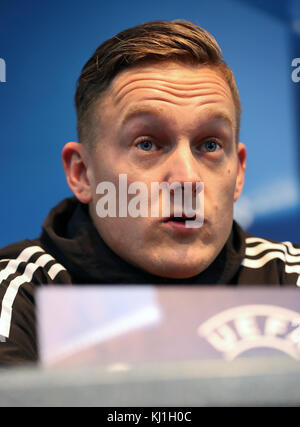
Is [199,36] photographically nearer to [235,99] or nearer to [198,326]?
[235,99]

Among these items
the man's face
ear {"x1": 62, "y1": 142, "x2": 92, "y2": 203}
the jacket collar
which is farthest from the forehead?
the jacket collar

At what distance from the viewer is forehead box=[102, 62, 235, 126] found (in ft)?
3.11

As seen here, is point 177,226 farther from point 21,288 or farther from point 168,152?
point 21,288

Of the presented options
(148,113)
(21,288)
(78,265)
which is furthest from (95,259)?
(148,113)

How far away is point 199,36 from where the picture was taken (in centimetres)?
101

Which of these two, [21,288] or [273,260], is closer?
[21,288]

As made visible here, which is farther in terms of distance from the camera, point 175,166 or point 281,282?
point 281,282

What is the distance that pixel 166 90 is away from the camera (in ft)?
3.12

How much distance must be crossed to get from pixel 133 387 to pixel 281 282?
0.81 meters

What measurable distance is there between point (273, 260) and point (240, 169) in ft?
0.64

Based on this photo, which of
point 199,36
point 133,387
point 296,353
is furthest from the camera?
point 199,36

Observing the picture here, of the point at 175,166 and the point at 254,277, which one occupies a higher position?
the point at 175,166
